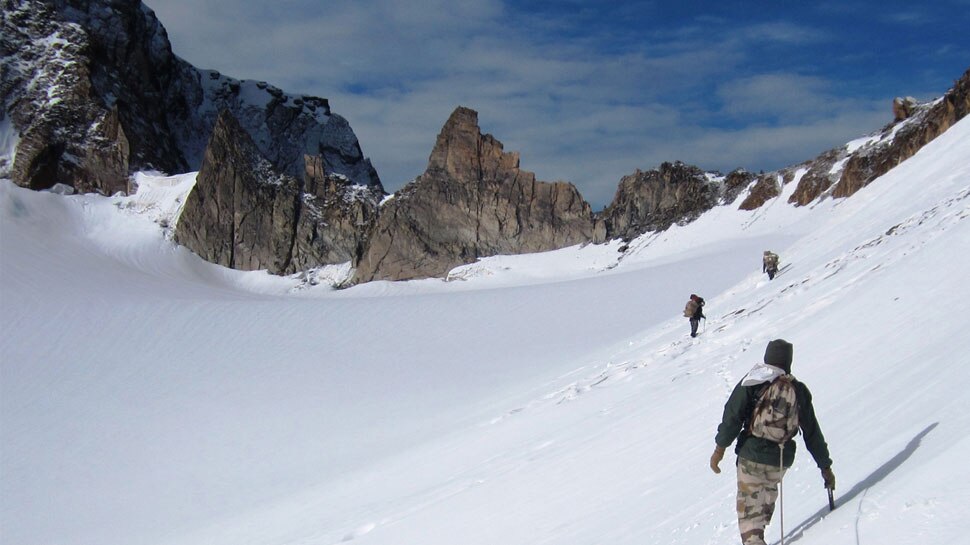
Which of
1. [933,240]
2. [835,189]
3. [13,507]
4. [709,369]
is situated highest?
[835,189]

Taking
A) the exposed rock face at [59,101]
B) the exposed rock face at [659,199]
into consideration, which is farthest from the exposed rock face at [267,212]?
the exposed rock face at [659,199]

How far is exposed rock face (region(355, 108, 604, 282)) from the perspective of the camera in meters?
88.9

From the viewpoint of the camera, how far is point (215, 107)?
114 m

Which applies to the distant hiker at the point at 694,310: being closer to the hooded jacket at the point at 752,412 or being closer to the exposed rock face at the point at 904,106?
the hooded jacket at the point at 752,412

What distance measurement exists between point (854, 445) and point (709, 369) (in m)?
5.89

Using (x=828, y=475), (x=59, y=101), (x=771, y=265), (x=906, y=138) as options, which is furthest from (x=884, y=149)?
(x=59, y=101)

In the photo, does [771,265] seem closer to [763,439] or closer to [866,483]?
[866,483]

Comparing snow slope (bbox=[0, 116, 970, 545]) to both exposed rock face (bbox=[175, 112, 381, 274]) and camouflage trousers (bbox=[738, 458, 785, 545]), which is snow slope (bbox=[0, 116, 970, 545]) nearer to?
camouflage trousers (bbox=[738, 458, 785, 545])

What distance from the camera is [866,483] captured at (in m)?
5.24

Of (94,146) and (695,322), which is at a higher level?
(94,146)

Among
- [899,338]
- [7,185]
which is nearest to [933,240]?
[899,338]

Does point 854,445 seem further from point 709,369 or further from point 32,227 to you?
point 32,227

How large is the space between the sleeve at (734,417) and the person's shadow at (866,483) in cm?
80

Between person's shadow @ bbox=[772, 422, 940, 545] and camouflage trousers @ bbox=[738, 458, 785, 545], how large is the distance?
283 millimetres
